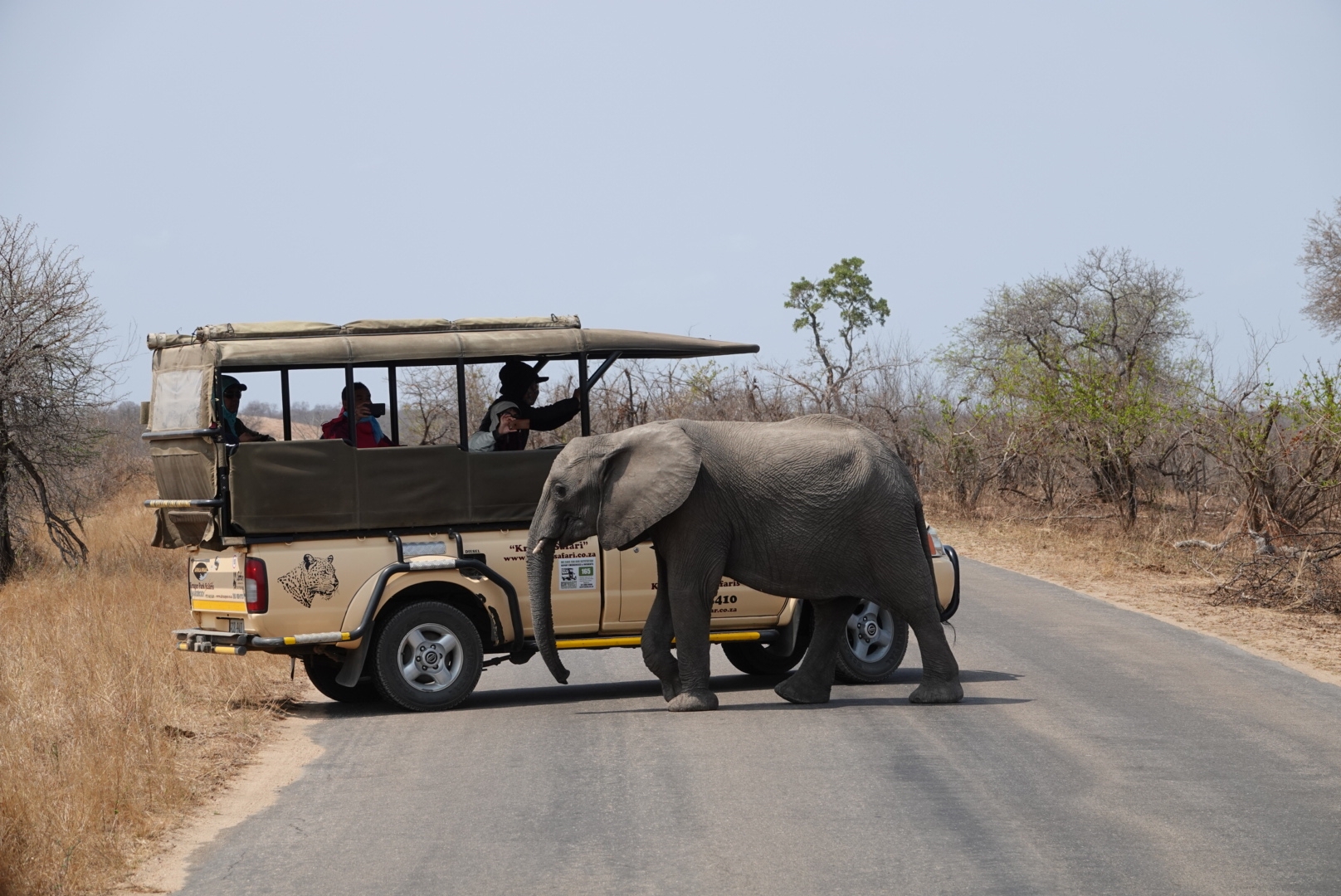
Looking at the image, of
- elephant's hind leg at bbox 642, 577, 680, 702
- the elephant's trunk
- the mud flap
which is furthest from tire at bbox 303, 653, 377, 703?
elephant's hind leg at bbox 642, 577, 680, 702

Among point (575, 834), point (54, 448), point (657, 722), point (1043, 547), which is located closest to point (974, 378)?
point (1043, 547)

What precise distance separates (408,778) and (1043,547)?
18.0m

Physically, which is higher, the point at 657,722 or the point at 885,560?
the point at 885,560

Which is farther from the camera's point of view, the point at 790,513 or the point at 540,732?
the point at 790,513

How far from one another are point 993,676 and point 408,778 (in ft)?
17.8

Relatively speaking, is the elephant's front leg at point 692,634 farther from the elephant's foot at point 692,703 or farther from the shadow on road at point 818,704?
the shadow on road at point 818,704

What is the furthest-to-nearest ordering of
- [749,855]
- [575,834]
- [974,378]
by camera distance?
[974,378] < [575,834] < [749,855]

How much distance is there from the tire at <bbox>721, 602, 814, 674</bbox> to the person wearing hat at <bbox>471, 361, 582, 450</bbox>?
2.34 meters

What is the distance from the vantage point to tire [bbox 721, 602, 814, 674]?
12.5 m

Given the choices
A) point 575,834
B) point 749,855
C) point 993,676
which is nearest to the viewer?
point 749,855

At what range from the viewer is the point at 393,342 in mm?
10680

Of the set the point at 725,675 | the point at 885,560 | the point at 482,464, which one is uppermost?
the point at 482,464

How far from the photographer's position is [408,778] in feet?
27.5

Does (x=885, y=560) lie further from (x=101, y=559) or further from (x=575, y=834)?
(x=101, y=559)
